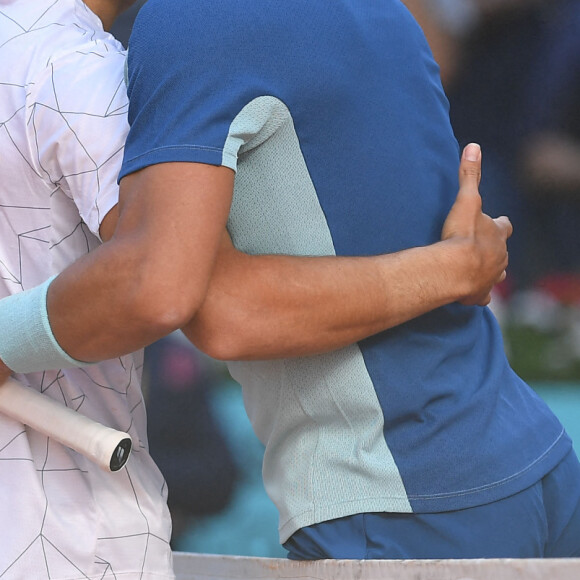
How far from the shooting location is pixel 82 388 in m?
1.21

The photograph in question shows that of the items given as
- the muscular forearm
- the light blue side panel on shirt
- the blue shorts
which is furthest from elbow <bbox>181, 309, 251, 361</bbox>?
the blue shorts

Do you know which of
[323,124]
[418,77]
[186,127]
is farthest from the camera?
[418,77]

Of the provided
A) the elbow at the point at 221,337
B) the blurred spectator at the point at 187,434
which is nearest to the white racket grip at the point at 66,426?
the elbow at the point at 221,337

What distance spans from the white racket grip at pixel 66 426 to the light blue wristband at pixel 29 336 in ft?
0.23

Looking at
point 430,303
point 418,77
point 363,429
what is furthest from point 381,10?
point 363,429

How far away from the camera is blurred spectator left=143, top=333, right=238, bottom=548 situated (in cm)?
246

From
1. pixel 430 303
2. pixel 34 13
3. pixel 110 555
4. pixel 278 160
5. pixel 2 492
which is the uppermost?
pixel 34 13

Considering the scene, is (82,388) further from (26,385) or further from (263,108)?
(263,108)

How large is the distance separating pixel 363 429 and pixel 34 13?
0.67 meters

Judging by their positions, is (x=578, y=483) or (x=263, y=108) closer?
(x=263, y=108)

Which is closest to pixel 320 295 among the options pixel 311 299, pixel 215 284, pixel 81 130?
pixel 311 299

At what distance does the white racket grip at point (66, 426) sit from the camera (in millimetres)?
1067

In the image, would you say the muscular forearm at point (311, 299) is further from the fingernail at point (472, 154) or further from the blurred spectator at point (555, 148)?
the blurred spectator at point (555, 148)

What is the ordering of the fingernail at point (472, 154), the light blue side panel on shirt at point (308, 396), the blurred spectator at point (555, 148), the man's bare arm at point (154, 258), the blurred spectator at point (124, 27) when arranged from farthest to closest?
the blurred spectator at point (124, 27)
the blurred spectator at point (555, 148)
the fingernail at point (472, 154)
the light blue side panel on shirt at point (308, 396)
the man's bare arm at point (154, 258)
